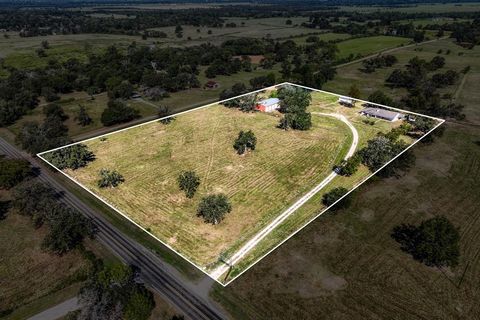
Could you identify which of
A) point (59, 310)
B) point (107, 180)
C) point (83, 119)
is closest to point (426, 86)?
point (107, 180)

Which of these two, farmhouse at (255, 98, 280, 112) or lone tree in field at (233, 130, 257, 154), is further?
farmhouse at (255, 98, 280, 112)

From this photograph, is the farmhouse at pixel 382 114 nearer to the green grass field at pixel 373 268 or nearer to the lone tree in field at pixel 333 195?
the green grass field at pixel 373 268

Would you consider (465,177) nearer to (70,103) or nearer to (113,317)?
(113,317)

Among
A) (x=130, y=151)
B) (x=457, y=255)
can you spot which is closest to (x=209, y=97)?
(x=130, y=151)

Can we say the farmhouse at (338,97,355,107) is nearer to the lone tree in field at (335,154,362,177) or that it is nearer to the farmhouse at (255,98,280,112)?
the farmhouse at (255,98,280,112)

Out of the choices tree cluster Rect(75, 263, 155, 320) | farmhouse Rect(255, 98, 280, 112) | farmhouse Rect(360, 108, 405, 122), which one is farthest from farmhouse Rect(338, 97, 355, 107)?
tree cluster Rect(75, 263, 155, 320)

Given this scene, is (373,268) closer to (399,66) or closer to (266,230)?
(266,230)
